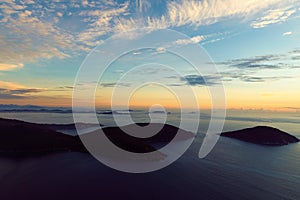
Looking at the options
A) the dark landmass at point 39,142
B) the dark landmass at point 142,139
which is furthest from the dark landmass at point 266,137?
the dark landmass at point 39,142

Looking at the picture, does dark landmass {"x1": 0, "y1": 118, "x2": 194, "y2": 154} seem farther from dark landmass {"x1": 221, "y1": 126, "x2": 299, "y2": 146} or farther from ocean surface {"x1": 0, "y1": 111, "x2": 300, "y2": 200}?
dark landmass {"x1": 221, "y1": 126, "x2": 299, "y2": 146}

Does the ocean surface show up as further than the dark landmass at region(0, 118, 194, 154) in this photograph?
No

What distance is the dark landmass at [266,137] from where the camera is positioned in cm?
9169

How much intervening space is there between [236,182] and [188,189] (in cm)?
1045

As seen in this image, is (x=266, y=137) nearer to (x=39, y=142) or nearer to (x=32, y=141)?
(x=39, y=142)

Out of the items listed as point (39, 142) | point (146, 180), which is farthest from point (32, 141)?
point (146, 180)

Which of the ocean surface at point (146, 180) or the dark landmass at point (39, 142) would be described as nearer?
the ocean surface at point (146, 180)

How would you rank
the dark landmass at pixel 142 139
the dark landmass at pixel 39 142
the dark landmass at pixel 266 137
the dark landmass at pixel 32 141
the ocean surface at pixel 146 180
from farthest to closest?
the dark landmass at pixel 266 137 → the dark landmass at pixel 142 139 → the dark landmass at pixel 39 142 → the dark landmass at pixel 32 141 → the ocean surface at pixel 146 180

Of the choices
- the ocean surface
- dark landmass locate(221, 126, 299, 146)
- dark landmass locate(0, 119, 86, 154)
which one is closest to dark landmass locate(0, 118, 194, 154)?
dark landmass locate(0, 119, 86, 154)

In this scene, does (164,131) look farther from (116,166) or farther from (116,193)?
(116,193)

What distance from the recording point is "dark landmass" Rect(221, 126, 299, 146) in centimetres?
9169

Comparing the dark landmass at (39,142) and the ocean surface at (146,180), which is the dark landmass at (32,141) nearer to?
the dark landmass at (39,142)

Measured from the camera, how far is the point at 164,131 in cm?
10531

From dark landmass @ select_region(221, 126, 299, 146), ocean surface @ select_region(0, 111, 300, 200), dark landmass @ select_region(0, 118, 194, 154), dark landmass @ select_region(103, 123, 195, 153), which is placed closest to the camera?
ocean surface @ select_region(0, 111, 300, 200)
